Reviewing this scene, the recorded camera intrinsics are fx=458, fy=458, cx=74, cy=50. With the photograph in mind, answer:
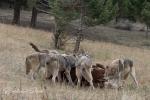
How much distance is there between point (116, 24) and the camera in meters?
53.9

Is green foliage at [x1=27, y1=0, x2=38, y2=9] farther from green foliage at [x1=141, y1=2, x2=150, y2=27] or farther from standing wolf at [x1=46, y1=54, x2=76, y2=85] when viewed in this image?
standing wolf at [x1=46, y1=54, x2=76, y2=85]

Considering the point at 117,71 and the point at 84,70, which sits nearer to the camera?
the point at 84,70

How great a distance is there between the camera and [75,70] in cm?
1309

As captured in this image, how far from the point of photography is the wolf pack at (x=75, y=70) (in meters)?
12.6

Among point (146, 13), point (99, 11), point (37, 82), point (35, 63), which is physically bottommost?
point (37, 82)

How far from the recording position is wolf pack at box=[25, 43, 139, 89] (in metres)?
12.6

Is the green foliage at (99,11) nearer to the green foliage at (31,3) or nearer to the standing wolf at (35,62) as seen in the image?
the green foliage at (31,3)

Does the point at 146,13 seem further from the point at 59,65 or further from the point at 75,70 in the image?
the point at 59,65

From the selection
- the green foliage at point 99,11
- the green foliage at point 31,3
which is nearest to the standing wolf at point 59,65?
the green foliage at point 99,11

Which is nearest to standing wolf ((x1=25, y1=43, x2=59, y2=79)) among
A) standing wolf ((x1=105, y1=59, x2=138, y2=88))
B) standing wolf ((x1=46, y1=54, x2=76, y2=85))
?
standing wolf ((x1=46, y1=54, x2=76, y2=85))

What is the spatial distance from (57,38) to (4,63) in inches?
495

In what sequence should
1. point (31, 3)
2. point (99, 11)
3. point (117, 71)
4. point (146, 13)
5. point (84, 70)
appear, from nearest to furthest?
point (84, 70) < point (117, 71) < point (99, 11) < point (31, 3) < point (146, 13)

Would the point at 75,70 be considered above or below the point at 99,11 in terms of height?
below

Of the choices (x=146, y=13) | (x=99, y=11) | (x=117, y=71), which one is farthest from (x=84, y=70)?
(x=146, y=13)
